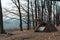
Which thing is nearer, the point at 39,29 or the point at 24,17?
the point at 39,29

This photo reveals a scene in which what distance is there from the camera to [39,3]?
30047mm

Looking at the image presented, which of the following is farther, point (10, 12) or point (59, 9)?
point (59, 9)

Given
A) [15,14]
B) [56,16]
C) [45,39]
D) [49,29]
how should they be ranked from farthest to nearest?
1. [56,16]
2. [15,14]
3. [49,29]
4. [45,39]

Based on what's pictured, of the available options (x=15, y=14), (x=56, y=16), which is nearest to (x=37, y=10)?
(x=15, y=14)

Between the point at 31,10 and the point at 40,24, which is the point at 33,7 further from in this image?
the point at 40,24

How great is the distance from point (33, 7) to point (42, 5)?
1484 mm

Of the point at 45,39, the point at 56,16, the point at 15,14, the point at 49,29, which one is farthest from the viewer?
the point at 56,16

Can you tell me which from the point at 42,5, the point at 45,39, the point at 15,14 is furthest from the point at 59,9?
the point at 45,39

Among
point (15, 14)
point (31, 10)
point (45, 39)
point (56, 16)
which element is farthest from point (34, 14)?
point (45, 39)

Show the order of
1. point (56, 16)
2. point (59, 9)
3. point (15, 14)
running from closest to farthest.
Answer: point (15, 14) < point (56, 16) < point (59, 9)

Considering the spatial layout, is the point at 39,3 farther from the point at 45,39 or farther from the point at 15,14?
the point at 45,39

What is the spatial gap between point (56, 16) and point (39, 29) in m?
24.5

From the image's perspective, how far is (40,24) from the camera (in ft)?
47.4

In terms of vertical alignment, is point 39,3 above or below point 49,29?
above
